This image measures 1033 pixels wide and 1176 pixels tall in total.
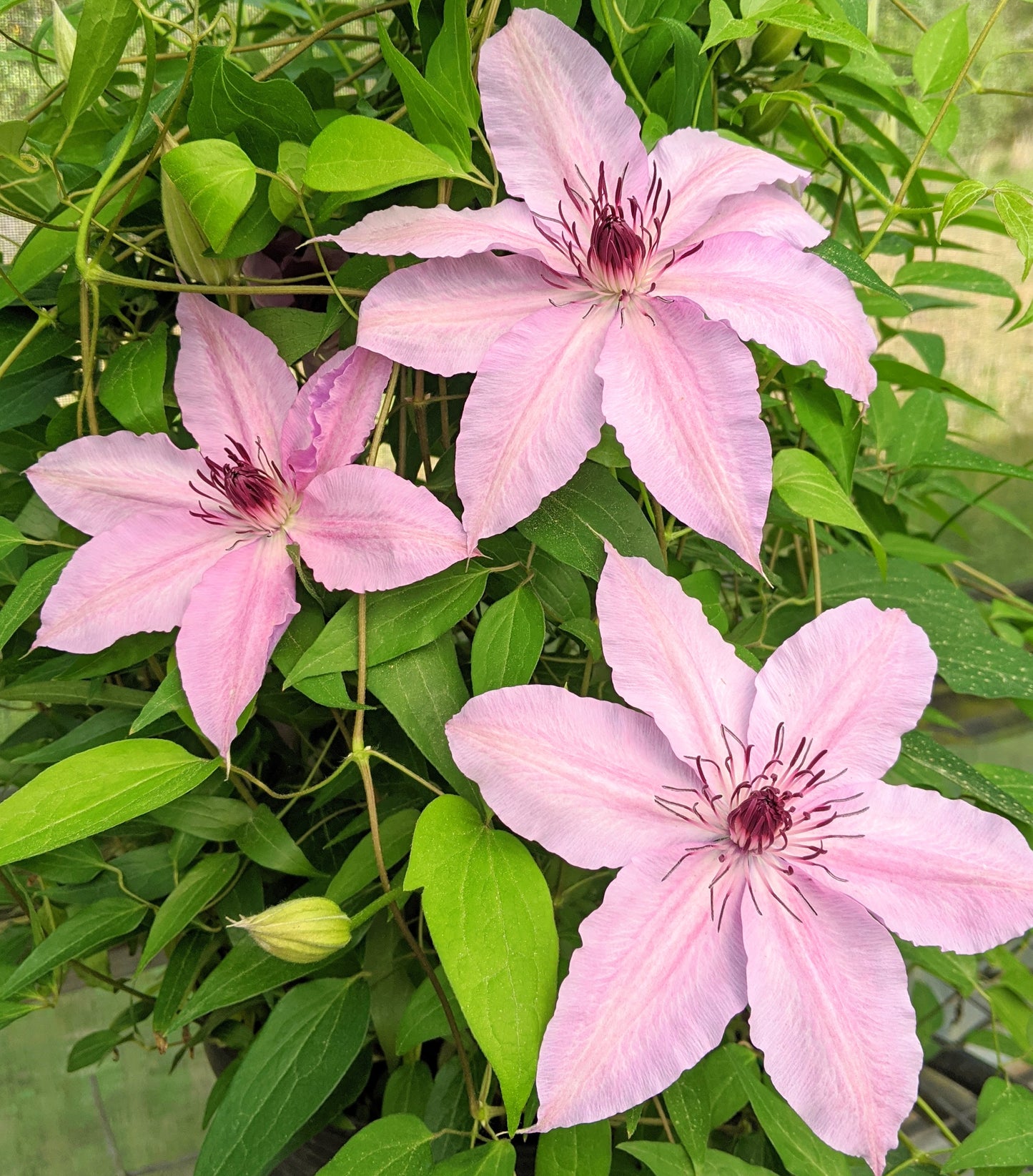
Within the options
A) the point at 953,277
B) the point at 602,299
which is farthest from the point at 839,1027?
the point at 953,277

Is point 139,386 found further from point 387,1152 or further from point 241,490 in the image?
point 387,1152

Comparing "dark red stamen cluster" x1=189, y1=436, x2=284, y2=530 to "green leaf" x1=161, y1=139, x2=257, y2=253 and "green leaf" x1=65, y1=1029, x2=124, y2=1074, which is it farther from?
"green leaf" x1=65, y1=1029, x2=124, y2=1074

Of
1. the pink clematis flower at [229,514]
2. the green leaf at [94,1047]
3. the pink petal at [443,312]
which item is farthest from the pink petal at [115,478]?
the green leaf at [94,1047]

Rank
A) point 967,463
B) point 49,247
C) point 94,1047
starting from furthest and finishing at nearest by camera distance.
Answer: point 94,1047
point 967,463
point 49,247

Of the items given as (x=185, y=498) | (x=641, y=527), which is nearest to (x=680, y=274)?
(x=641, y=527)

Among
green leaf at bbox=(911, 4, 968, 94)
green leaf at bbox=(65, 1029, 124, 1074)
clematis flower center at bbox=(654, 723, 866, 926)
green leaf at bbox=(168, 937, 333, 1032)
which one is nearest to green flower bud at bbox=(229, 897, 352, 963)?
green leaf at bbox=(168, 937, 333, 1032)
